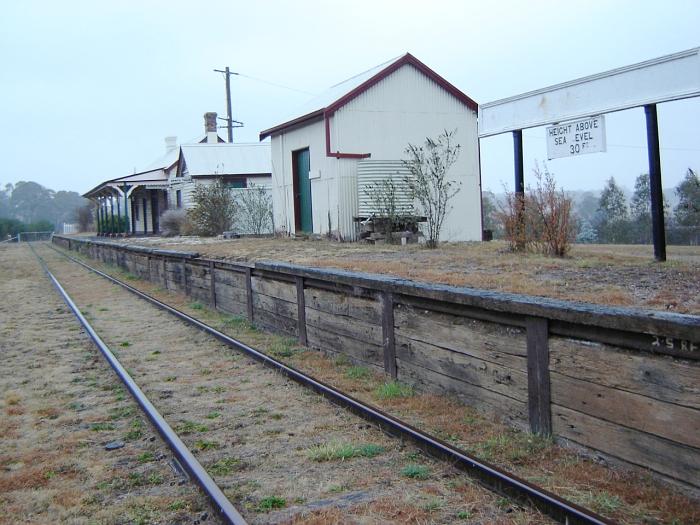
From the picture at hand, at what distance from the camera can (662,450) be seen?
3.66 metres

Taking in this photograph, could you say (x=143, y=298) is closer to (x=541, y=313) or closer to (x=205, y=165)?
(x=541, y=313)

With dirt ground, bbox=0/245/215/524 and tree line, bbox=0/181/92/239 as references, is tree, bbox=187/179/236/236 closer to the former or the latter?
dirt ground, bbox=0/245/215/524

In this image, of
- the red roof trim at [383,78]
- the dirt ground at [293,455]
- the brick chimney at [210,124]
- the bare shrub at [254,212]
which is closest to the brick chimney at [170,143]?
the brick chimney at [210,124]

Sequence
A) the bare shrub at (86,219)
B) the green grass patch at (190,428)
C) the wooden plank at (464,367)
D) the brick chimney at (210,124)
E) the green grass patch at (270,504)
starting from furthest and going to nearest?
the bare shrub at (86,219)
the brick chimney at (210,124)
the green grass patch at (190,428)
the wooden plank at (464,367)
the green grass patch at (270,504)

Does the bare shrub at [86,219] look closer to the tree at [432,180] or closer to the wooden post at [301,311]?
the tree at [432,180]

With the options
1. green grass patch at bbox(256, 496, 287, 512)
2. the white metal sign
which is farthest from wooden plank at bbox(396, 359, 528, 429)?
the white metal sign

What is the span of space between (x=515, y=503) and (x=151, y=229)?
4481 centimetres

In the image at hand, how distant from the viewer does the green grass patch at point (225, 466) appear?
4355 millimetres

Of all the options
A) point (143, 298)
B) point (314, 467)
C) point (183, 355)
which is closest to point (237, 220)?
point (143, 298)

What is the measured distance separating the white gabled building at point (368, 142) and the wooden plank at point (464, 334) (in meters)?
11.7

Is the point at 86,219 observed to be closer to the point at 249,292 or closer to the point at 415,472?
the point at 249,292

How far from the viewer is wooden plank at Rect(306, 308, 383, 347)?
6666mm

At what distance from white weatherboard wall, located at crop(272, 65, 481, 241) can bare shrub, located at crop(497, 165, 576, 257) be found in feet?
24.3

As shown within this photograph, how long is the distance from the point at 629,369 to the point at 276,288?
19.4ft
